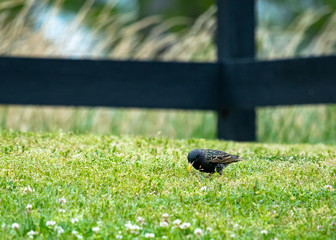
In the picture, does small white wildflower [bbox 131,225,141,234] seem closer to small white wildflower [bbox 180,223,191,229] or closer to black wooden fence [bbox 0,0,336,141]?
small white wildflower [bbox 180,223,191,229]

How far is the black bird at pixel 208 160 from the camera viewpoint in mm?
4320

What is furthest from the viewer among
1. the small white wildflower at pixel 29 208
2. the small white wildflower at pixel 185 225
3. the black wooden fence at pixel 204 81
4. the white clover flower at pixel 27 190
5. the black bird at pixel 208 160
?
the black wooden fence at pixel 204 81

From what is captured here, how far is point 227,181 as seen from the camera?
425cm

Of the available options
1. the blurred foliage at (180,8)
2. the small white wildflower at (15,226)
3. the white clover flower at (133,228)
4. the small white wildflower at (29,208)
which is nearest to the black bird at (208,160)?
the white clover flower at (133,228)

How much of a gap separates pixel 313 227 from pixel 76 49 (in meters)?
5.76

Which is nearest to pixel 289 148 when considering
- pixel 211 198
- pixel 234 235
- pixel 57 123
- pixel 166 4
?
pixel 211 198

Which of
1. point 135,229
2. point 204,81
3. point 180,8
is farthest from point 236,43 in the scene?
point 180,8

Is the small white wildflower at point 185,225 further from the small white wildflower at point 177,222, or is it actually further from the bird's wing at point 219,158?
the bird's wing at point 219,158

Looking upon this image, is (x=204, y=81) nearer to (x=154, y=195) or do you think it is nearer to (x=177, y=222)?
(x=154, y=195)

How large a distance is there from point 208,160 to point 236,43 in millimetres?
3365

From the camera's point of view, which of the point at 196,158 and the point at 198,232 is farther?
the point at 196,158

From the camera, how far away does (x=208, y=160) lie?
4309 millimetres

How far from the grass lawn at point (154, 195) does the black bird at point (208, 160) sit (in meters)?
0.07

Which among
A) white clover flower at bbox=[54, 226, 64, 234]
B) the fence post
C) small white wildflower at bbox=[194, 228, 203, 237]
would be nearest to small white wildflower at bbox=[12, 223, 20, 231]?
white clover flower at bbox=[54, 226, 64, 234]
